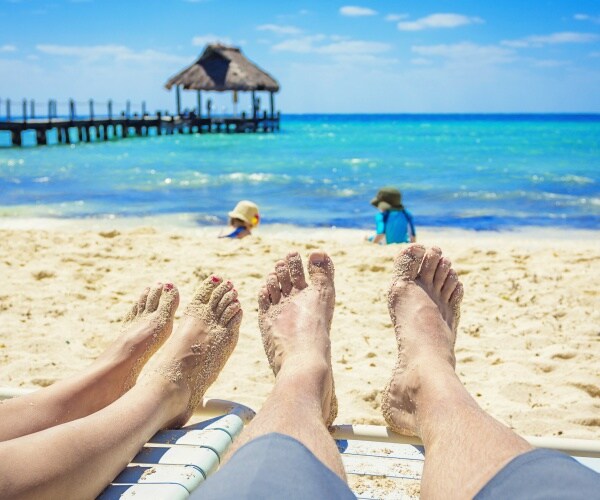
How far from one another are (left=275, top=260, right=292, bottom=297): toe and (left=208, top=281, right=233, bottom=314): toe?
0.56 feet

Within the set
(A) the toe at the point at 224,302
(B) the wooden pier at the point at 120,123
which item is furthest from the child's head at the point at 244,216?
(B) the wooden pier at the point at 120,123

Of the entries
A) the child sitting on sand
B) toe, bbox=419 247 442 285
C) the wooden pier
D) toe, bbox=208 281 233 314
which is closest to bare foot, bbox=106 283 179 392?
toe, bbox=208 281 233 314

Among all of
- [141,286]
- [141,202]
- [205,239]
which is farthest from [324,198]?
[141,286]

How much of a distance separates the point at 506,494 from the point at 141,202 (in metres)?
9.46

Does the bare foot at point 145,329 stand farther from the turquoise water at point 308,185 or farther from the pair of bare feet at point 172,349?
the turquoise water at point 308,185

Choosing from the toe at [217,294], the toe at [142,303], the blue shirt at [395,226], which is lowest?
the blue shirt at [395,226]

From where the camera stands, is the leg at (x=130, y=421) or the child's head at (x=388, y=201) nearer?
the leg at (x=130, y=421)

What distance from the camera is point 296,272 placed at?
231cm

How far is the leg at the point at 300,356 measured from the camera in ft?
4.33

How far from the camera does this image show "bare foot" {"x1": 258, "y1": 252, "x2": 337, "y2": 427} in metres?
1.83

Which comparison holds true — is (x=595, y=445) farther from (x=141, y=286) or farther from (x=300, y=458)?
(x=141, y=286)

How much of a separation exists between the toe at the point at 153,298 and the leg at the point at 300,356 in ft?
1.15

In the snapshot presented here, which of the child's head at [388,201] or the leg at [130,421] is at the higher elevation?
the child's head at [388,201]

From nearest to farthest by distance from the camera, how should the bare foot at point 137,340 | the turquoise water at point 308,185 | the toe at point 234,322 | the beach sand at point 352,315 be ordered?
the bare foot at point 137,340 < the toe at point 234,322 < the beach sand at point 352,315 < the turquoise water at point 308,185
